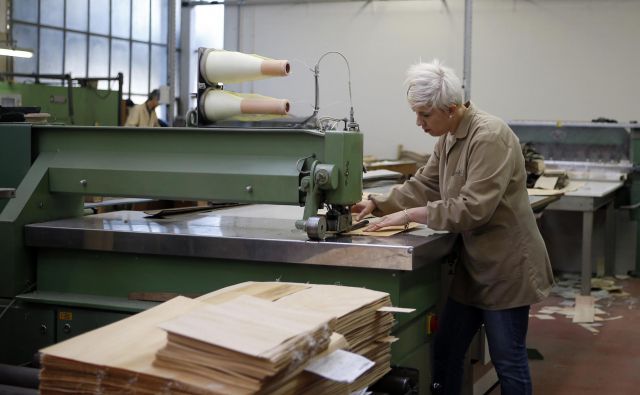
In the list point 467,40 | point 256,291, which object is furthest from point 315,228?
point 467,40

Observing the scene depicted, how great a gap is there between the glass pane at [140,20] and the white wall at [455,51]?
1.21 m

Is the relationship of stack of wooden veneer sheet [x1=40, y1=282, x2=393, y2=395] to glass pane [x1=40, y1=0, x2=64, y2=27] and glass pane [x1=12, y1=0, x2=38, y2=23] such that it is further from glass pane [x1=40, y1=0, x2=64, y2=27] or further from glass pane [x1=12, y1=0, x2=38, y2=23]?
glass pane [x1=40, y1=0, x2=64, y2=27]

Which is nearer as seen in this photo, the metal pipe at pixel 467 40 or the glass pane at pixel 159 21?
the metal pipe at pixel 467 40

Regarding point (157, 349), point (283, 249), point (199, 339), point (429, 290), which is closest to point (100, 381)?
point (157, 349)

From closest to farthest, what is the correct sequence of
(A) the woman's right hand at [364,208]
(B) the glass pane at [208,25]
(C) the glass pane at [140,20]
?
(A) the woman's right hand at [364,208]
(C) the glass pane at [140,20]
(B) the glass pane at [208,25]

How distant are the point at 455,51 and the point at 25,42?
201 inches

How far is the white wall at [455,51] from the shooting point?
356 inches

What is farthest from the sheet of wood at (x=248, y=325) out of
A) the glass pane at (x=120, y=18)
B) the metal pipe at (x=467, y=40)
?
the glass pane at (x=120, y=18)

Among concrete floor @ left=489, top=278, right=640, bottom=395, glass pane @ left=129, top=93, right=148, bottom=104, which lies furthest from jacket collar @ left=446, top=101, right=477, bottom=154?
glass pane @ left=129, top=93, right=148, bottom=104

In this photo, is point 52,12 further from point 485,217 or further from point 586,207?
point 485,217

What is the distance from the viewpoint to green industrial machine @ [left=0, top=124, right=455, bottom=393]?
254 centimetres

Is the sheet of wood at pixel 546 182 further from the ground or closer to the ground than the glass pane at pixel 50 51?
closer to the ground

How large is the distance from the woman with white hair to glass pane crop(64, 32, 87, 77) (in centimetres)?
862

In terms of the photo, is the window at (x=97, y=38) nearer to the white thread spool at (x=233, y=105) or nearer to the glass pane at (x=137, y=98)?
the glass pane at (x=137, y=98)
